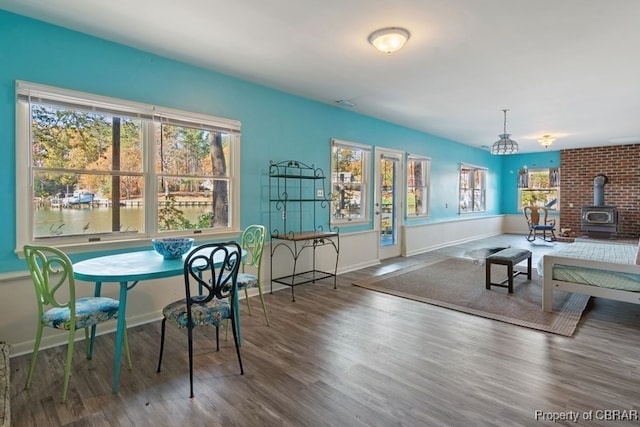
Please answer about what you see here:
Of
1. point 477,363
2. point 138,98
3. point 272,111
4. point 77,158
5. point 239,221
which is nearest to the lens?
point 477,363

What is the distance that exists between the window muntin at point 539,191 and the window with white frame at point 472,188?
4.79ft

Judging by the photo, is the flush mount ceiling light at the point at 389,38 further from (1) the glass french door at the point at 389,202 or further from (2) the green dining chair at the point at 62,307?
(1) the glass french door at the point at 389,202

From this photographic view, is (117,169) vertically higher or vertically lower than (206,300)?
higher

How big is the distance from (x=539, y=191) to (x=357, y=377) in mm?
9999

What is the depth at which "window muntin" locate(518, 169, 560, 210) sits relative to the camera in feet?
31.8

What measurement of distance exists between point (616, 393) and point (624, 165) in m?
8.82

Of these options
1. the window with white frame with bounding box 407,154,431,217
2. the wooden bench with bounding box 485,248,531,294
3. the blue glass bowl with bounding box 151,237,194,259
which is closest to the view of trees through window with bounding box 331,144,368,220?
the window with white frame with bounding box 407,154,431,217

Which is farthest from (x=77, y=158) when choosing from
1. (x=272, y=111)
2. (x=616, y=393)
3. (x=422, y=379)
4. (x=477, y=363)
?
(x=616, y=393)

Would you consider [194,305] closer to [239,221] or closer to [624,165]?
[239,221]

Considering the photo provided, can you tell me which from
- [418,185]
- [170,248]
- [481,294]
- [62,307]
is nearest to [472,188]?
[418,185]

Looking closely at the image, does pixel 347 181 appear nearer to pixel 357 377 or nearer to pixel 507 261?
pixel 507 261

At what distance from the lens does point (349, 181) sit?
566 centimetres

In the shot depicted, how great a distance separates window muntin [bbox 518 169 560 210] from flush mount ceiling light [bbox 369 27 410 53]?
8.98 m

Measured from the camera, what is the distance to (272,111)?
4359 mm
